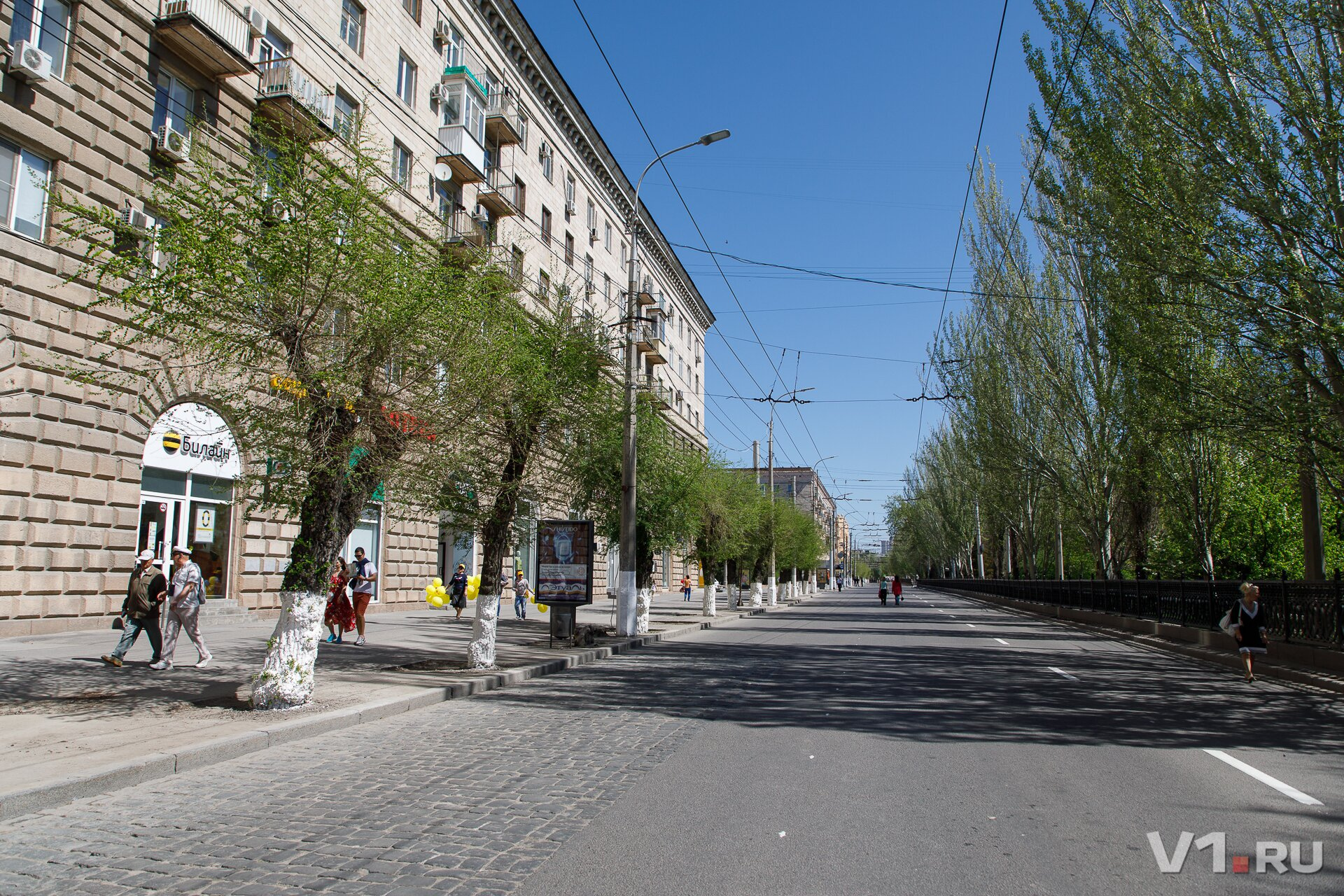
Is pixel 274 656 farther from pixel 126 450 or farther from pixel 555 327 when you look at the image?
pixel 126 450

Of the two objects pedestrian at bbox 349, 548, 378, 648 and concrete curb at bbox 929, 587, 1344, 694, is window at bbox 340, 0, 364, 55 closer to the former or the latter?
pedestrian at bbox 349, 548, 378, 648

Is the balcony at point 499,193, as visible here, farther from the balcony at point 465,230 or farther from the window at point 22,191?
the window at point 22,191

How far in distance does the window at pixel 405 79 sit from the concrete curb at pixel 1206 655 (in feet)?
81.3

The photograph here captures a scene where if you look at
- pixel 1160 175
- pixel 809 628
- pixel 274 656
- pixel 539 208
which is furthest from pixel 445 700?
pixel 539 208

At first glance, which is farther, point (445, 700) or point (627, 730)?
point (445, 700)

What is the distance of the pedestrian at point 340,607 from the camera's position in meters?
15.9

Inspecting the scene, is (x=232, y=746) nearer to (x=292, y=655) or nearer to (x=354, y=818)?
(x=292, y=655)

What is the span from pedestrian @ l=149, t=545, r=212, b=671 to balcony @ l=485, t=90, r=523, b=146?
22.6 m

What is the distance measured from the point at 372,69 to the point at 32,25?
34.3 ft

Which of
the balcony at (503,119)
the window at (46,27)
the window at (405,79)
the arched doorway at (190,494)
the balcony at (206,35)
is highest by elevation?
the balcony at (503,119)

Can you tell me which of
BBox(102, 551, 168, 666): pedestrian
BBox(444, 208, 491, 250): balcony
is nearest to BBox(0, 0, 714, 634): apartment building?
BBox(444, 208, 491, 250): balcony

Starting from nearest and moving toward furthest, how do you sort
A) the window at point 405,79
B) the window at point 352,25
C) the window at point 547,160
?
the window at point 352,25 < the window at point 405,79 < the window at point 547,160

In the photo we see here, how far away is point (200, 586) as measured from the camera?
1216 centimetres

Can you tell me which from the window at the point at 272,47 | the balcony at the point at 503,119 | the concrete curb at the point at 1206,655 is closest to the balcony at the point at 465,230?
the balcony at the point at 503,119
